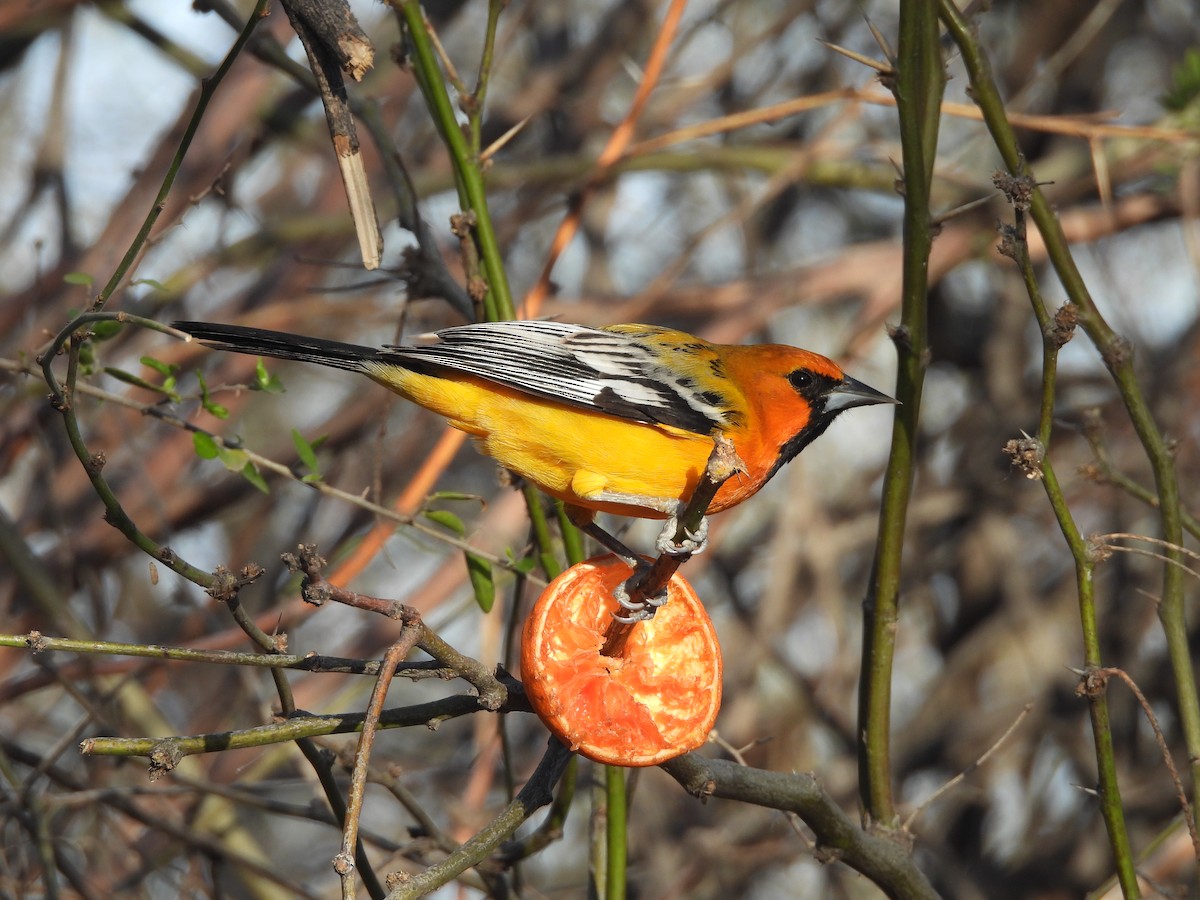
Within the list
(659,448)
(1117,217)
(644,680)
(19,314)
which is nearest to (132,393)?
(19,314)

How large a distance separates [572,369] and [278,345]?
921mm

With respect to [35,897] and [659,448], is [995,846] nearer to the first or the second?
[659,448]

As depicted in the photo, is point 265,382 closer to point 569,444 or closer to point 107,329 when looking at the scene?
point 107,329

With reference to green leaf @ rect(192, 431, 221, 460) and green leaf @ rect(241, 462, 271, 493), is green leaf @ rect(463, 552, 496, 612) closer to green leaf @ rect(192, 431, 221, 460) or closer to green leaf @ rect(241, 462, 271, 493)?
green leaf @ rect(241, 462, 271, 493)

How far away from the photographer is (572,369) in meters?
3.85

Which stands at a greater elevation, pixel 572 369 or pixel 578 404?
pixel 572 369

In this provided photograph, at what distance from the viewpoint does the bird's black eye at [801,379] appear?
4238mm

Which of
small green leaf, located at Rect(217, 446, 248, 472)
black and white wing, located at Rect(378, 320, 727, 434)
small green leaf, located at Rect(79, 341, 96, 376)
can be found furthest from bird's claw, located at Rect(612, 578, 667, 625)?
small green leaf, located at Rect(79, 341, 96, 376)

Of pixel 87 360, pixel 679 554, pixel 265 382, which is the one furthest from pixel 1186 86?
pixel 87 360

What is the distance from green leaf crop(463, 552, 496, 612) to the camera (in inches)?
139

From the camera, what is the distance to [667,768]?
105 inches

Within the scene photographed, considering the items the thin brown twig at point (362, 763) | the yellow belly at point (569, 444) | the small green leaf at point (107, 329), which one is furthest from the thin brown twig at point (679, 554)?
the small green leaf at point (107, 329)

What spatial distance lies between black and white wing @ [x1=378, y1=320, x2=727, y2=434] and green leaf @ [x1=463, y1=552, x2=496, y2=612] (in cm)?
54

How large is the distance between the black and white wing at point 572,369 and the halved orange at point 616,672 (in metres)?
0.84
